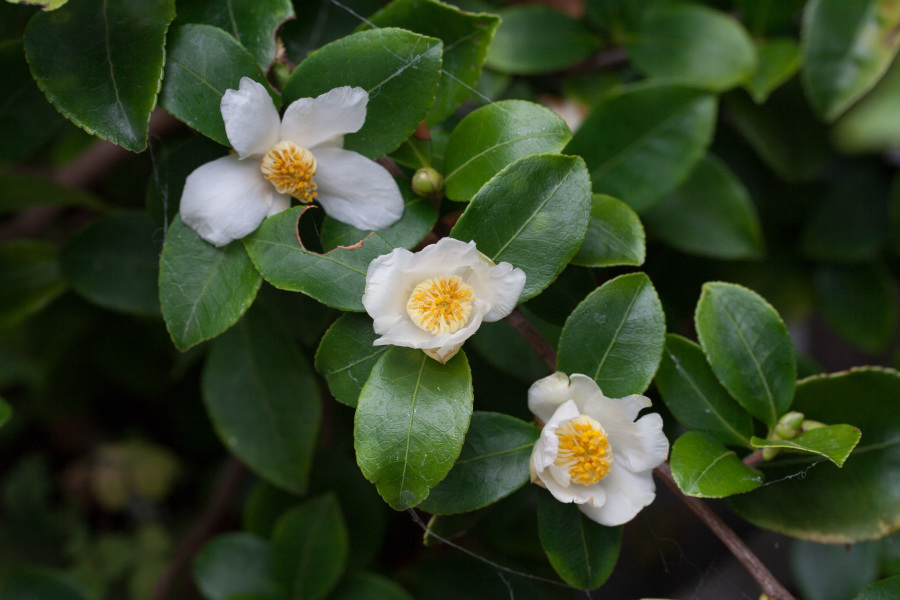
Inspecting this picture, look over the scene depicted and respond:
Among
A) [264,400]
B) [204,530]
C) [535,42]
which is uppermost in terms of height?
[535,42]

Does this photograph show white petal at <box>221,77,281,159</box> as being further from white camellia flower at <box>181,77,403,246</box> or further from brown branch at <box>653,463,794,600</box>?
brown branch at <box>653,463,794,600</box>

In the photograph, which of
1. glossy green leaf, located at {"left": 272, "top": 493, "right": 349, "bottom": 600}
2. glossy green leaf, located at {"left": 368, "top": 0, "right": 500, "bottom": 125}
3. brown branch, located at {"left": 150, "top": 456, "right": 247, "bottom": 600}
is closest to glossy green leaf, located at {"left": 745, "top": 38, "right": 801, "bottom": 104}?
glossy green leaf, located at {"left": 368, "top": 0, "right": 500, "bottom": 125}

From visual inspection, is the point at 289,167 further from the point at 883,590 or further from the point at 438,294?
the point at 883,590

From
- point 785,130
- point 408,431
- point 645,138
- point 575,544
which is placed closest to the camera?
point 408,431

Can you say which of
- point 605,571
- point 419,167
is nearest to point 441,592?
point 605,571

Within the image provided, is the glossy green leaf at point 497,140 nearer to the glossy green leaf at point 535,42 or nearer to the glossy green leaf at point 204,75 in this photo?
the glossy green leaf at point 204,75

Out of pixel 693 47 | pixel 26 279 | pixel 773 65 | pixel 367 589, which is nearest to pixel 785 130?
pixel 773 65
